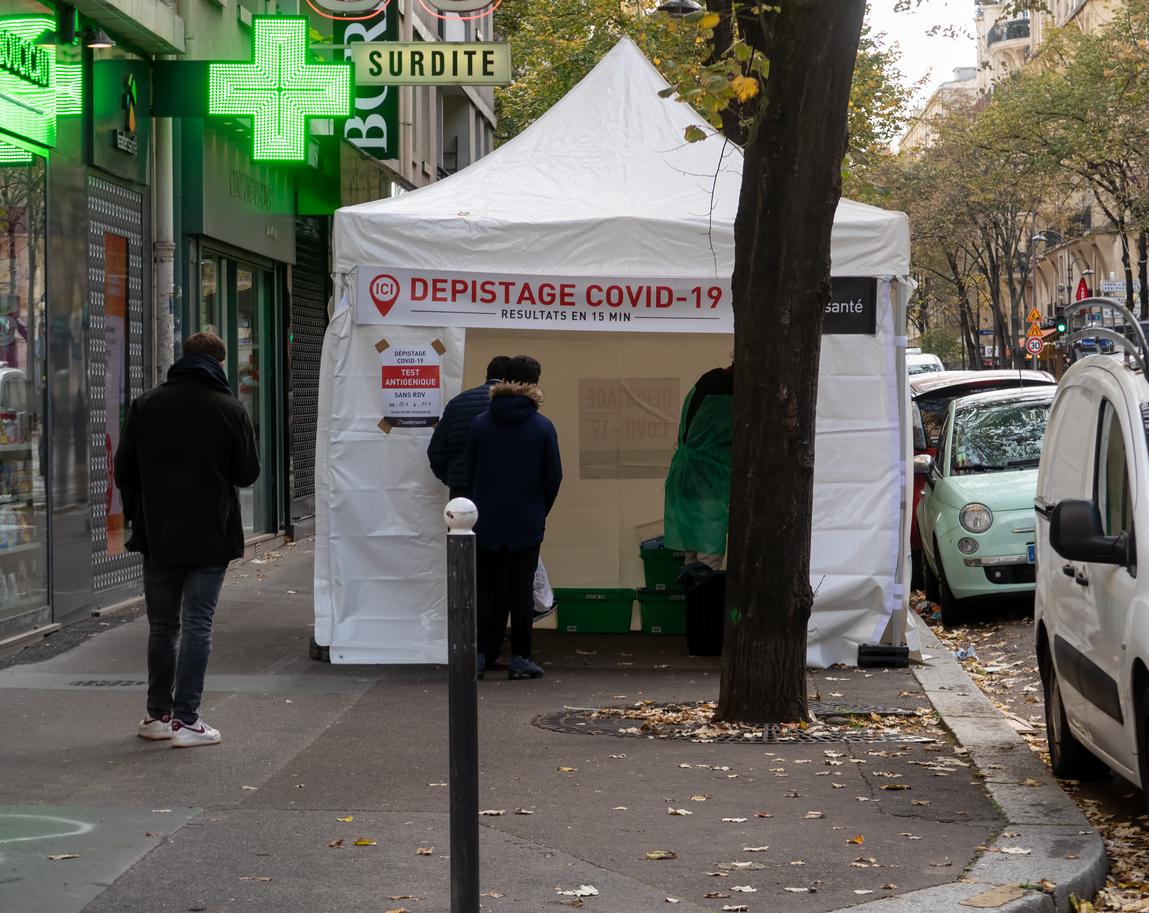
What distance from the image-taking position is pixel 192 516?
7.74 meters

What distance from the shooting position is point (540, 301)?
34.0ft

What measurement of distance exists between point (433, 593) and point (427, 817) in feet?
13.7

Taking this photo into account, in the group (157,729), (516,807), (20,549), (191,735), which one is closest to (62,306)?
(20,549)

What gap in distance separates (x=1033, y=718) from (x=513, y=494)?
3.05m

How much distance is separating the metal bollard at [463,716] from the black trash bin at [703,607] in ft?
20.9

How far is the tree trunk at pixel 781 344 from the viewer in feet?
26.6

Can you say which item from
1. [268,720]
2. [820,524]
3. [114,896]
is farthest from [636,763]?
[820,524]

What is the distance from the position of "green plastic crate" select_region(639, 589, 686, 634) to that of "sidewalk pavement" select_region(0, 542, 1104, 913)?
1962mm

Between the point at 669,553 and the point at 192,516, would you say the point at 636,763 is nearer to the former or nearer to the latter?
the point at 192,516

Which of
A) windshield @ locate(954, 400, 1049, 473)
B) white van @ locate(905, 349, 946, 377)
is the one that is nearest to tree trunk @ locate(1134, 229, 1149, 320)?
white van @ locate(905, 349, 946, 377)

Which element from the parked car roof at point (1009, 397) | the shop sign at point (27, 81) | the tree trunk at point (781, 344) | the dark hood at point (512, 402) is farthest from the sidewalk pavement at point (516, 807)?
the parked car roof at point (1009, 397)

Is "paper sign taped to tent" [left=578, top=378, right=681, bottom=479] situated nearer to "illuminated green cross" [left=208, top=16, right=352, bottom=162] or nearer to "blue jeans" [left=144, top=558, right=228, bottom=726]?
"illuminated green cross" [left=208, top=16, right=352, bottom=162]

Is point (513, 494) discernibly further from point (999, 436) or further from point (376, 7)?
point (376, 7)

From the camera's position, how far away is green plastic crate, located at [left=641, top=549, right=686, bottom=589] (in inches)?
460
